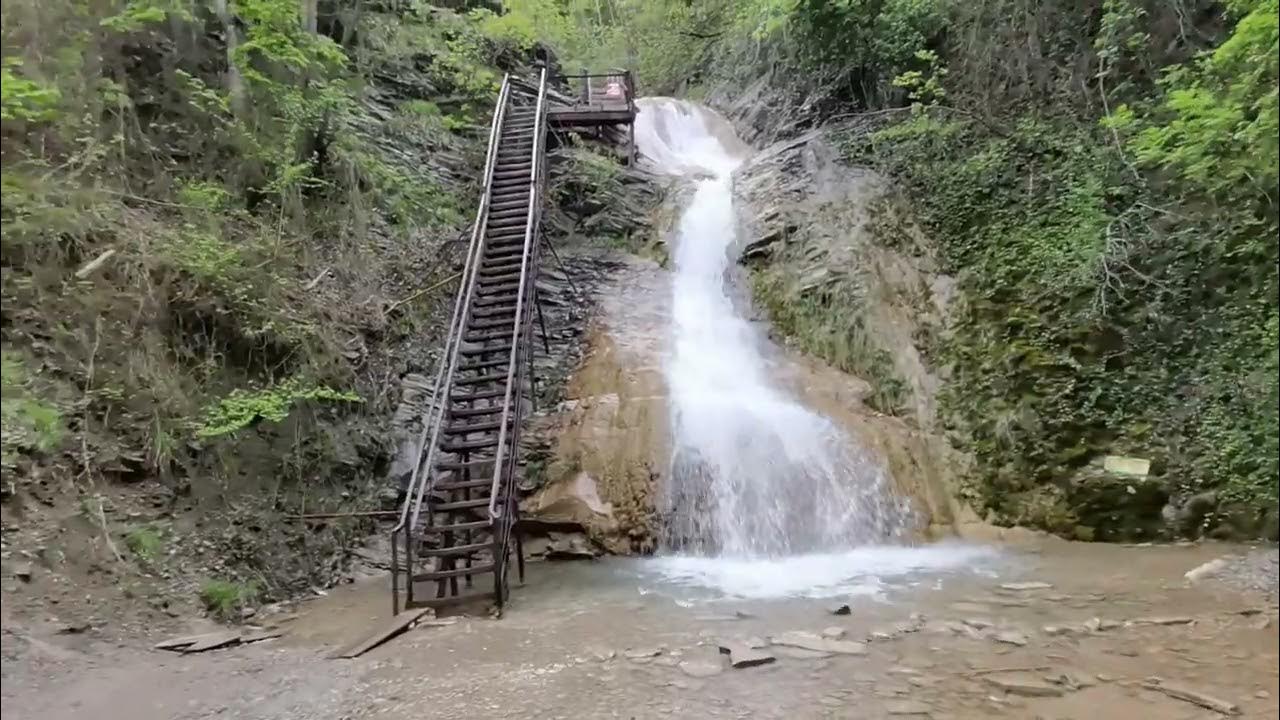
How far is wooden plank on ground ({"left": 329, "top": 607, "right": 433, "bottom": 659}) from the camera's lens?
5699 mm

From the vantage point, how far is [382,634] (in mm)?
6094

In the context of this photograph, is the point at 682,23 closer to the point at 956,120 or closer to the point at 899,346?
the point at 956,120

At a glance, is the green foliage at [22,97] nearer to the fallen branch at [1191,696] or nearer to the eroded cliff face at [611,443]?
the fallen branch at [1191,696]

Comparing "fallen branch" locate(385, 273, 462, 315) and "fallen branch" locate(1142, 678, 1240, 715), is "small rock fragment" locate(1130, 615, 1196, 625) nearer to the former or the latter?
"fallen branch" locate(1142, 678, 1240, 715)

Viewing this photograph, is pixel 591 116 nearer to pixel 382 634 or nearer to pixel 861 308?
pixel 861 308

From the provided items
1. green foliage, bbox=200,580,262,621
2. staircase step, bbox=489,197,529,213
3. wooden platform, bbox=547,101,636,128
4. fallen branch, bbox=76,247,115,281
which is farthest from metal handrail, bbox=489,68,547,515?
fallen branch, bbox=76,247,115,281

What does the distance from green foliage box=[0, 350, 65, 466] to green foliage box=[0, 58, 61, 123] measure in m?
0.61

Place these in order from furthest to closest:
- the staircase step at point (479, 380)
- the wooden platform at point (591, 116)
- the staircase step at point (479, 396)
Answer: the wooden platform at point (591, 116), the staircase step at point (479, 380), the staircase step at point (479, 396)

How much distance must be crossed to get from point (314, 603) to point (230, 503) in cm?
115

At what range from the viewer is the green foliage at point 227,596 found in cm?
581

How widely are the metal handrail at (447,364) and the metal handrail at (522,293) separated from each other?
1.97ft

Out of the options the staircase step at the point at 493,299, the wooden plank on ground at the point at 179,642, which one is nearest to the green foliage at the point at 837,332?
the staircase step at the point at 493,299

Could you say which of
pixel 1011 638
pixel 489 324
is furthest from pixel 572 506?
pixel 1011 638

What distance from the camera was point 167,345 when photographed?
4.71 m
